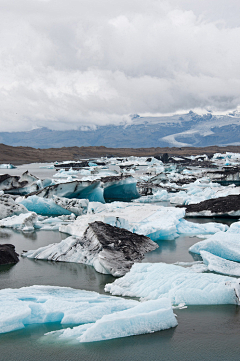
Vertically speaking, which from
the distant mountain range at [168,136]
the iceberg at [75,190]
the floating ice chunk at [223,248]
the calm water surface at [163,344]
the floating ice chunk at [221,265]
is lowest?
the calm water surface at [163,344]

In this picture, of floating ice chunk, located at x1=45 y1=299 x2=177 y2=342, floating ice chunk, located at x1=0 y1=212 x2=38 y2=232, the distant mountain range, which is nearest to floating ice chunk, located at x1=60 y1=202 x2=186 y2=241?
floating ice chunk, located at x1=0 y1=212 x2=38 y2=232

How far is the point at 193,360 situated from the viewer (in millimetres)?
3078

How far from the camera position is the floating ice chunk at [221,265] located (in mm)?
5340

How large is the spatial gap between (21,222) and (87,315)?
20.1 ft

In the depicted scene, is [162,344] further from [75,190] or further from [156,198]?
[156,198]

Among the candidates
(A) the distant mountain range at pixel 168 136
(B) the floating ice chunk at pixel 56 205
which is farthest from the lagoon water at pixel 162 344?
(A) the distant mountain range at pixel 168 136

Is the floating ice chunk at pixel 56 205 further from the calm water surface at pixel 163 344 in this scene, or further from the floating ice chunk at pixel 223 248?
the calm water surface at pixel 163 344

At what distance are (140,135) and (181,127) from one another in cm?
2555

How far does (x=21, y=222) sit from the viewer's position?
929 centimetres

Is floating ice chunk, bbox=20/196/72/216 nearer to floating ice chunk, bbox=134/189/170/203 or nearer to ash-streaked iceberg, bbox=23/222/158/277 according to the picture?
floating ice chunk, bbox=134/189/170/203

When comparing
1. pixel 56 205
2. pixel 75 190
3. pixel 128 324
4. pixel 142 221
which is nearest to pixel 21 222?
pixel 56 205

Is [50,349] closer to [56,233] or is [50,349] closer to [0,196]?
[56,233]

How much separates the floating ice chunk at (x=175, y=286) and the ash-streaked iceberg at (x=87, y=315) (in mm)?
499

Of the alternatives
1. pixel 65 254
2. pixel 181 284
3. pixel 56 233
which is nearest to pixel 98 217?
pixel 56 233
